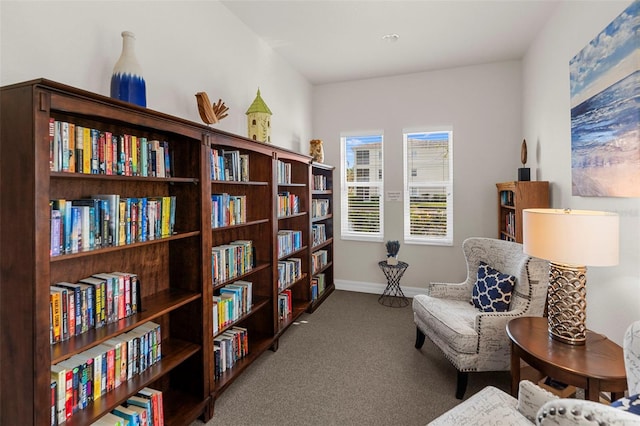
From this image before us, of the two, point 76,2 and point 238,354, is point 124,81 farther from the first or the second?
point 238,354

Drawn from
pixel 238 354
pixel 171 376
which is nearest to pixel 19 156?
pixel 171 376

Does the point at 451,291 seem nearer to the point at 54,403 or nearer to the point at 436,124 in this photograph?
the point at 436,124

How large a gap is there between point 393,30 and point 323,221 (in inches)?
96.4

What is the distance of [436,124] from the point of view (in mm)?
4230

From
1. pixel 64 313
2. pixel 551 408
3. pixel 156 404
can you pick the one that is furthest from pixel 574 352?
pixel 64 313

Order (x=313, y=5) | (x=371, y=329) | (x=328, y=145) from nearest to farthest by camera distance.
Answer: (x=313, y=5)
(x=371, y=329)
(x=328, y=145)

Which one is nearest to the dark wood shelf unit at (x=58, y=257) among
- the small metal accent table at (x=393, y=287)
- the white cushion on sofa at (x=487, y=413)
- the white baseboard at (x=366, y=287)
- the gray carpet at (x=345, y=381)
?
the gray carpet at (x=345, y=381)

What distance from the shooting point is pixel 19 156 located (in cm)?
120

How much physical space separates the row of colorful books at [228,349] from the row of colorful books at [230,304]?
0.13 metres

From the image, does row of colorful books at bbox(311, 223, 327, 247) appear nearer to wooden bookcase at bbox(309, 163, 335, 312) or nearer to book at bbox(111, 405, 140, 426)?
wooden bookcase at bbox(309, 163, 335, 312)

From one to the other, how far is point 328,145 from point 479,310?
302 cm

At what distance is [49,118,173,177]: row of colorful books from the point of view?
1.32 m

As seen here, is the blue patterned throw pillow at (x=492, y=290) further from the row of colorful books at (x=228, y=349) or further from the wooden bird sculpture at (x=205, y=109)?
the wooden bird sculpture at (x=205, y=109)

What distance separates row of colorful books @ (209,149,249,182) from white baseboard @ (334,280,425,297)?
8.61 ft
